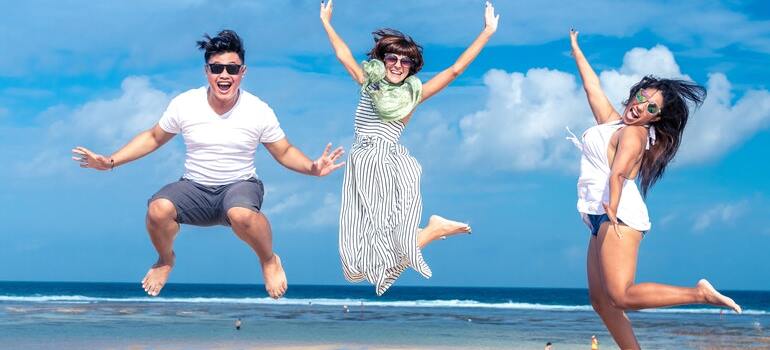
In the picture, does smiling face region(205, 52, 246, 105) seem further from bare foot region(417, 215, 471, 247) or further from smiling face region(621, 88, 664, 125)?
smiling face region(621, 88, 664, 125)

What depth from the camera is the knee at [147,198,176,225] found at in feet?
26.4

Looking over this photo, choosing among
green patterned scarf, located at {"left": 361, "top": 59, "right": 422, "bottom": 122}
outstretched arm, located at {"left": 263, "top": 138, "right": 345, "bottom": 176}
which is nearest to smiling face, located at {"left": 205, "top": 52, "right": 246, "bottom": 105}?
outstretched arm, located at {"left": 263, "top": 138, "right": 345, "bottom": 176}

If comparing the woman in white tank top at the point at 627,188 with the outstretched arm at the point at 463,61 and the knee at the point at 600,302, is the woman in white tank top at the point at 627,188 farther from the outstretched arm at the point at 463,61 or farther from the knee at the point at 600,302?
the outstretched arm at the point at 463,61

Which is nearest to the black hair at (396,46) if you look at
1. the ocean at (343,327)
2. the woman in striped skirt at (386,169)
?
the woman in striped skirt at (386,169)

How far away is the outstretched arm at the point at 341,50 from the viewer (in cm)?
839

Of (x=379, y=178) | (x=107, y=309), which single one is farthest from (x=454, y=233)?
(x=107, y=309)

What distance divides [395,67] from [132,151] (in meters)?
2.30

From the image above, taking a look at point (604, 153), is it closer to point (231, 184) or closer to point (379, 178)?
point (379, 178)

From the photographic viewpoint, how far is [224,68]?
8008mm

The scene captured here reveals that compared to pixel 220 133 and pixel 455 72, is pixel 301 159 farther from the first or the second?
pixel 455 72

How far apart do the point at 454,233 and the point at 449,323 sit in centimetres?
3736

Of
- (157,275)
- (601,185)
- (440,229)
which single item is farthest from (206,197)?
(601,185)

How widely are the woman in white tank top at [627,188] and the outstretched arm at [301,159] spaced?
190 centimetres

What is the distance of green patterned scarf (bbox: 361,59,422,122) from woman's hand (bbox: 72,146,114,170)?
2214 mm
